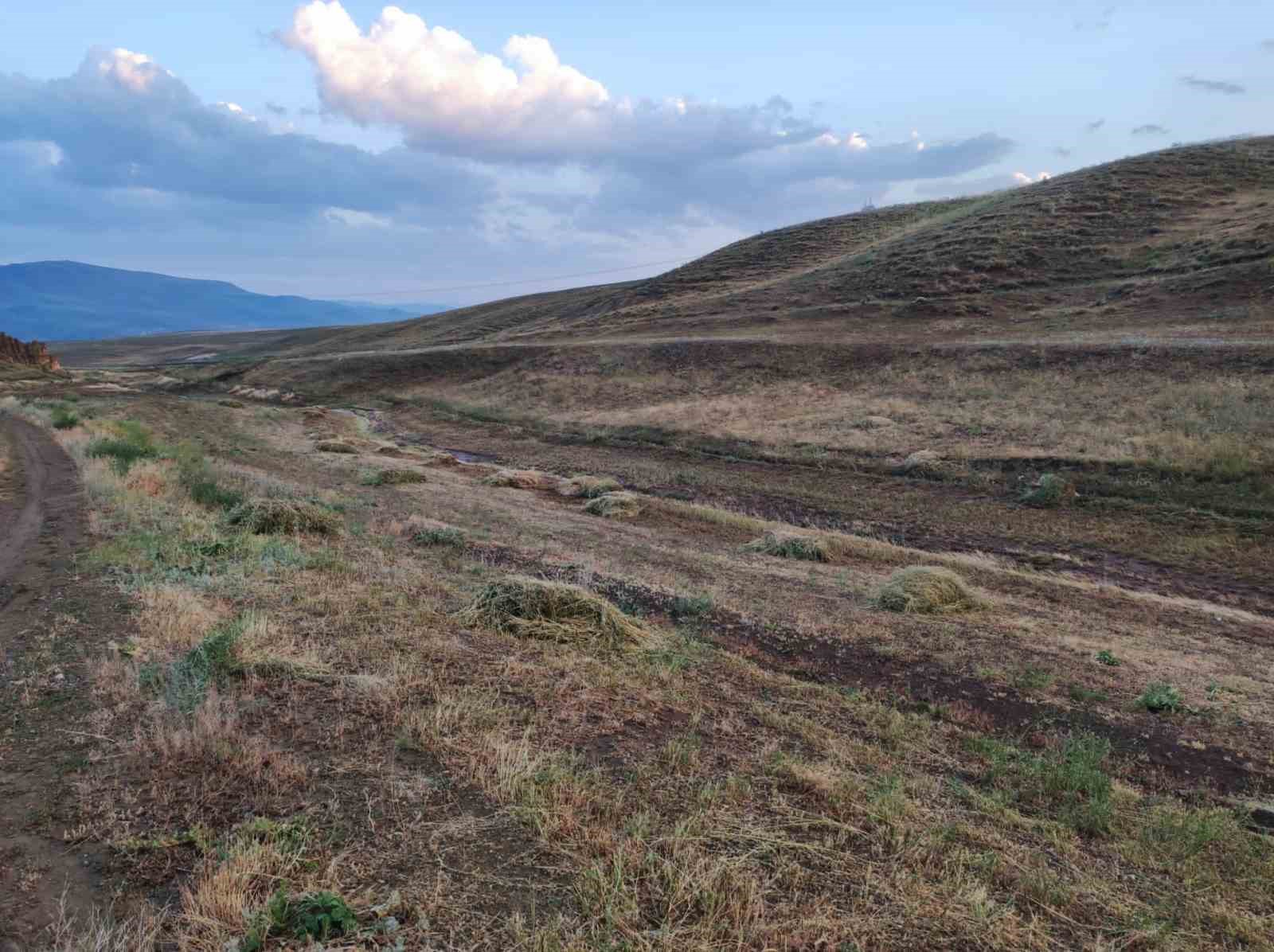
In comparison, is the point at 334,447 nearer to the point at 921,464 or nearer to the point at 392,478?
the point at 392,478

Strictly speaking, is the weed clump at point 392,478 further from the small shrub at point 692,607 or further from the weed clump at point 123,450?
the small shrub at point 692,607

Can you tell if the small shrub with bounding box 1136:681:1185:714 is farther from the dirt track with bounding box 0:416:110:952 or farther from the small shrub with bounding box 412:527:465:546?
the small shrub with bounding box 412:527:465:546

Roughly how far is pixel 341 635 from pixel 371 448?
2789cm

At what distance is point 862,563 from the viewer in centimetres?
1620

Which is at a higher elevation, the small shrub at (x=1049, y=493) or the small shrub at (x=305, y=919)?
the small shrub at (x=305, y=919)

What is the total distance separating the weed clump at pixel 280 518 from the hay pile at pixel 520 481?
11.5 metres

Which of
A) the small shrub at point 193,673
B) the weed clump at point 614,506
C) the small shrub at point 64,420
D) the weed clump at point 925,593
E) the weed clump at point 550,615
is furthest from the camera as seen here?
the small shrub at point 64,420

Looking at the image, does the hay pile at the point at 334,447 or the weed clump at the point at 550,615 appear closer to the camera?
the weed clump at the point at 550,615

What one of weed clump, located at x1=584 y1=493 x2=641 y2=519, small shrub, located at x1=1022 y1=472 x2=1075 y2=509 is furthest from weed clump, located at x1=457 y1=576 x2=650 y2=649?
small shrub, located at x1=1022 y1=472 x2=1075 y2=509

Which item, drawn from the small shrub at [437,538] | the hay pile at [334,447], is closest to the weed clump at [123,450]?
the hay pile at [334,447]

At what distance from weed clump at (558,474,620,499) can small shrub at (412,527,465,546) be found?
8.69m

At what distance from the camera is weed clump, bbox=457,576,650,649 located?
25.9ft

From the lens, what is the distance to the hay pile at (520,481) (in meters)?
24.8

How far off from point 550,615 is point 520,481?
1709 cm
